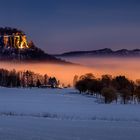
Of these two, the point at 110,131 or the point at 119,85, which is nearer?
the point at 110,131

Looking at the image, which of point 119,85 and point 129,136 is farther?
point 119,85

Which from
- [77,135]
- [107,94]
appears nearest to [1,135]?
[77,135]

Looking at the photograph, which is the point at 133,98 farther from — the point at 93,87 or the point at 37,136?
the point at 37,136

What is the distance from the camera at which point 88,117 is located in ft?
204

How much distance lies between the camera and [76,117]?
61688 mm

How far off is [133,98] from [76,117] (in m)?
106

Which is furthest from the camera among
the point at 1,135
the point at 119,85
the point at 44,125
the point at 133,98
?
the point at 119,85

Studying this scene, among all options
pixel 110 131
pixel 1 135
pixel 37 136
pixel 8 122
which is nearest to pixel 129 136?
pixel 110 131

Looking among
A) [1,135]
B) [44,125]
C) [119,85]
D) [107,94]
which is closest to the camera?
[1,135]

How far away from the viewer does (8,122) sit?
170ft

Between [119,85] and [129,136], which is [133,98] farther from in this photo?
[129,136]

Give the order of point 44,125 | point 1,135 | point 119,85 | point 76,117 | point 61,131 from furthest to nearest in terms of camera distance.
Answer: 1. point 119,85
2. point 76,117
3. point 44,125
4. point 61,131
5. point 1,135

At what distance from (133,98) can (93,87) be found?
16.5 metres

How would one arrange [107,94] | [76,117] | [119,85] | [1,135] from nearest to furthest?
[1,135]
[76,117]
[107,94]
[119,85]
